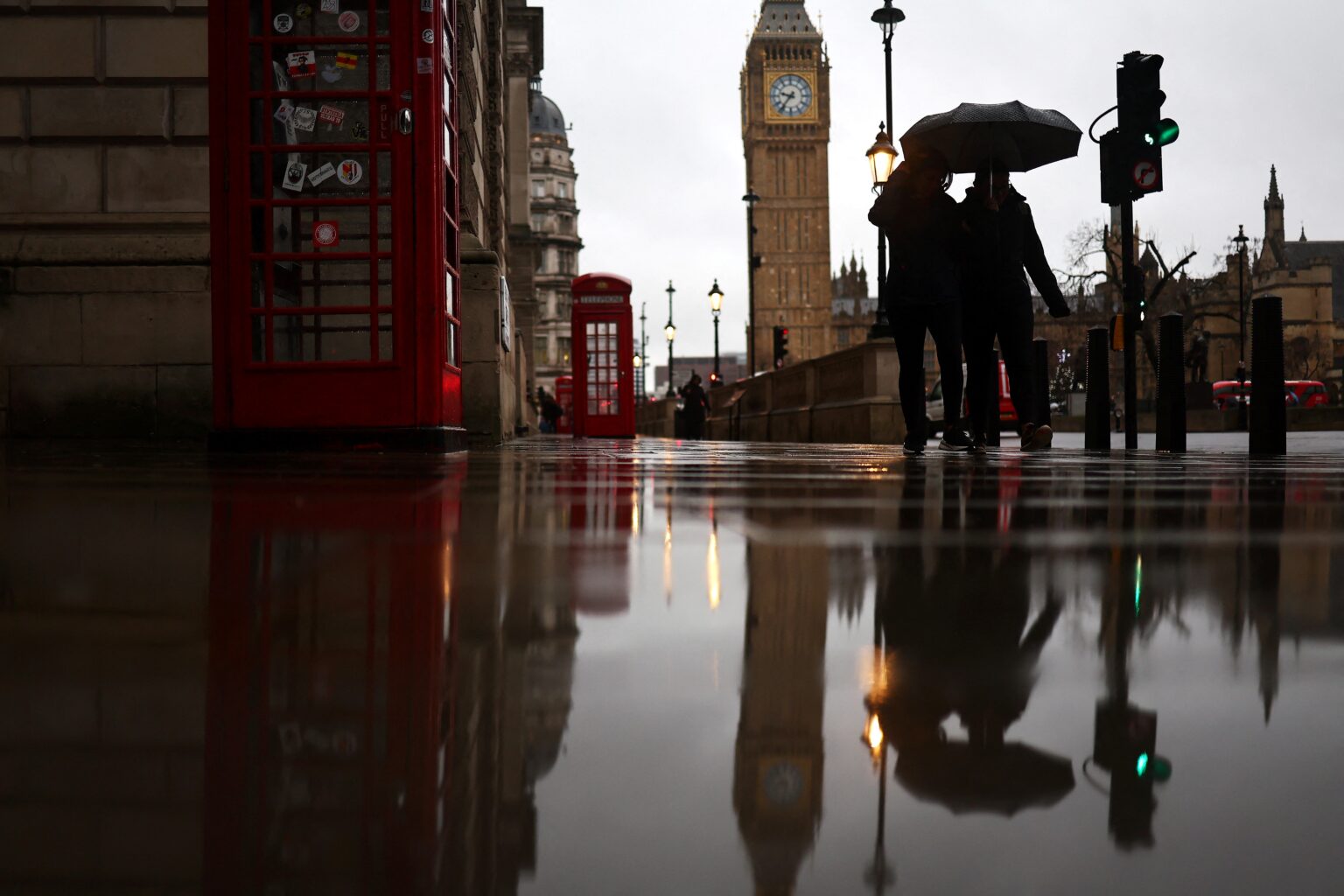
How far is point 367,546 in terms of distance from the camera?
1.51 m

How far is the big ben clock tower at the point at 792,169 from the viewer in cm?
11081

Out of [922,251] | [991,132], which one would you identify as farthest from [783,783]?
[991,132]

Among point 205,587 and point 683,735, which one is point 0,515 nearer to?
point 205,587

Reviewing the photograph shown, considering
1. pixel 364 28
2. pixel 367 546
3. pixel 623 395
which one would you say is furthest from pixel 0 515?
pixel 623 395

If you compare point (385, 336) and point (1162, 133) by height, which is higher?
point (1162, 133)

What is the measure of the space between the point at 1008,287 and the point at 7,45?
7.40 meters

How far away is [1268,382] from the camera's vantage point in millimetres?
9234

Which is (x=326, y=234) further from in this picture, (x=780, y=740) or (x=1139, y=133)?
(x=780, y=740)

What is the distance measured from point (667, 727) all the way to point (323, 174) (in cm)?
717

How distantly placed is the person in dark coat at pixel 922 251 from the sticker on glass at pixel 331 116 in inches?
130

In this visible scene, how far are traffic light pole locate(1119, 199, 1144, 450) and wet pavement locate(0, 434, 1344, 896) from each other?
9850 mm

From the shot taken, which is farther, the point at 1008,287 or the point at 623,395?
the point at 623,395

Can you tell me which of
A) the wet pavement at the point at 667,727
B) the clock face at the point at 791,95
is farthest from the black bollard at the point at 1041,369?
the clock face at the point at 791,95

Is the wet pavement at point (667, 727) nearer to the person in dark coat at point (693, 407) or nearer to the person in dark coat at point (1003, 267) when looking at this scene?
the person in dark coat at point (1003, 267)
